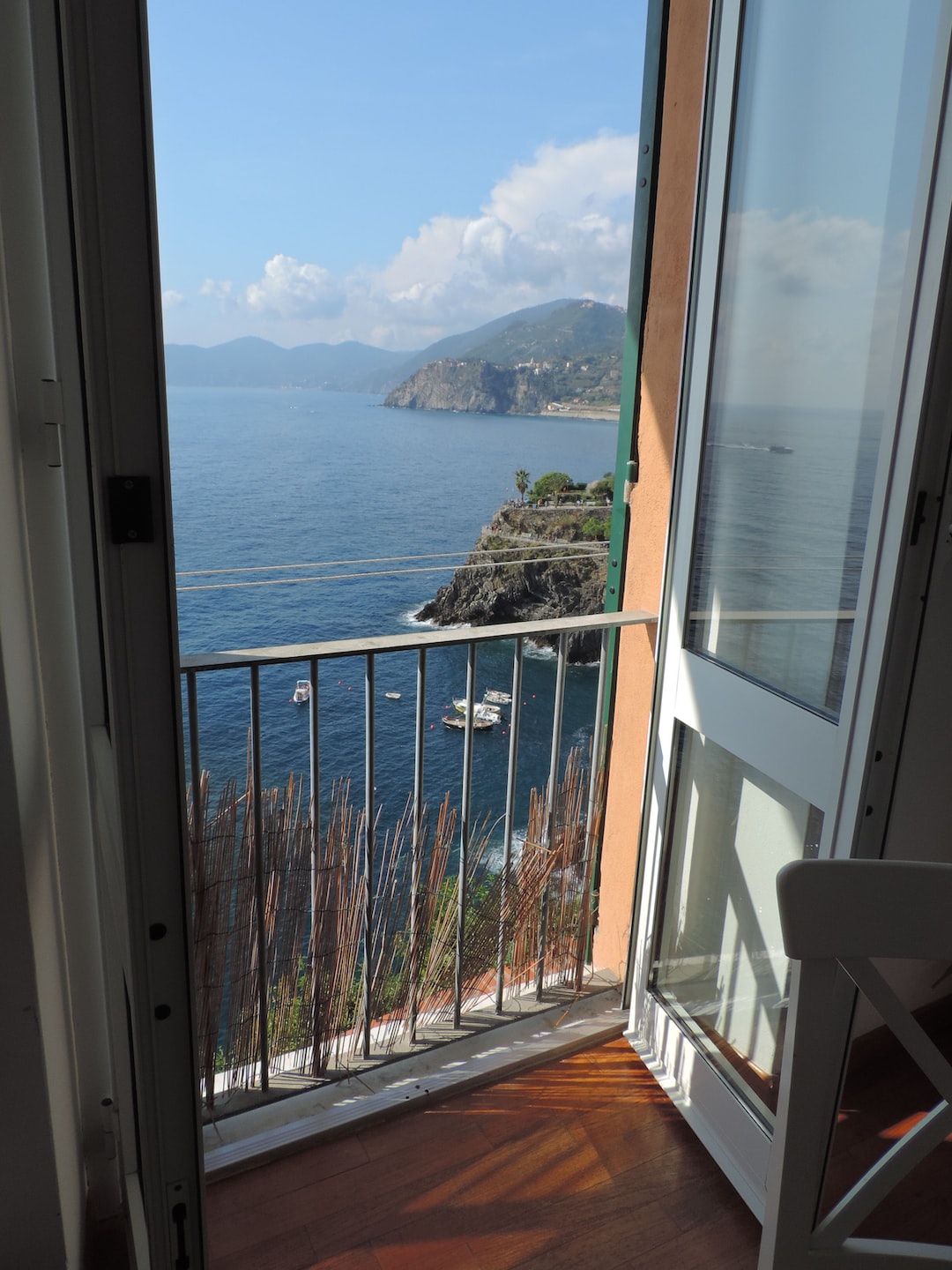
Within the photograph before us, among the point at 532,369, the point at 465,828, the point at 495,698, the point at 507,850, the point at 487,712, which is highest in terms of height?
the point at 532,369

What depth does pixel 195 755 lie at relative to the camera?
4.94 ft

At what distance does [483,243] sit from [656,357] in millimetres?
18681

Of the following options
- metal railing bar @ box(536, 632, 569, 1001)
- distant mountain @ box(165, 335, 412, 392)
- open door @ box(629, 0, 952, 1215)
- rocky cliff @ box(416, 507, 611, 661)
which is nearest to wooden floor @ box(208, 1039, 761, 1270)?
open door @ box(629, 0, 952, 1215)

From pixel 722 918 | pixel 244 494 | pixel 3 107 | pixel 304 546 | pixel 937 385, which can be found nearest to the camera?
pixel 3 107

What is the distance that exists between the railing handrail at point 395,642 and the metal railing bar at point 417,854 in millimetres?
85

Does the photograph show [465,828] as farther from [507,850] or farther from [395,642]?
[395,642]

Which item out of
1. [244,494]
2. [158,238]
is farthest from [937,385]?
[244,494]

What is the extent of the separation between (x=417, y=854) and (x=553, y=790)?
0.40 meters

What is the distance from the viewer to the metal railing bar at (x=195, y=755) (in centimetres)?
152

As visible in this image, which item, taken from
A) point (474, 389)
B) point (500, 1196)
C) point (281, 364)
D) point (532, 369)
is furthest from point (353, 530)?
point (500, 1196)

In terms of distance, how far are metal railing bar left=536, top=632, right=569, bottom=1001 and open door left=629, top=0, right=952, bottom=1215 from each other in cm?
24

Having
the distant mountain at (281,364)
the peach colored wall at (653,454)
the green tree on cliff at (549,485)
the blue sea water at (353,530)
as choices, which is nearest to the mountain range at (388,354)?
the distant mountain at (281,364)

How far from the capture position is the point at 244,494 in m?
14.0

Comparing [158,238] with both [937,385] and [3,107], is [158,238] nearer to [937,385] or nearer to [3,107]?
[3,107]
